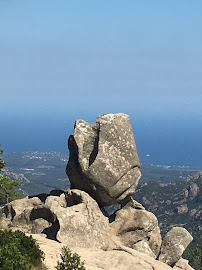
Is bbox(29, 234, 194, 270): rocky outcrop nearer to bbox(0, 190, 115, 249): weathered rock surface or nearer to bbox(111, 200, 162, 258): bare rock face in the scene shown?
bbox(0, 190, 115, 249): weathered rock surface

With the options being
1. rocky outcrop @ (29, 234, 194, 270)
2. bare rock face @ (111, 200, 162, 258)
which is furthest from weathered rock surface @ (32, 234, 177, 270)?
bare rock face @ (111, 200, 162, 258)

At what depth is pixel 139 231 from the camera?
127ft

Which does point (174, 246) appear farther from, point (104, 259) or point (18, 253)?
point (18, 253)

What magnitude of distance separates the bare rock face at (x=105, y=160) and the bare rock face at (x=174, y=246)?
5727 mm

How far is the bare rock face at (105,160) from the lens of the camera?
127 ft

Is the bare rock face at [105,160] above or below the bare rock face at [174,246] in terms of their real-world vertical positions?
above

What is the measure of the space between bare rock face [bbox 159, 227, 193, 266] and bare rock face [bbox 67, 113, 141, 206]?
5727 mm

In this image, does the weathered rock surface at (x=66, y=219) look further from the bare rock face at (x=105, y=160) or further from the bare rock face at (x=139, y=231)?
the bare rock face at (x=105, y=160)

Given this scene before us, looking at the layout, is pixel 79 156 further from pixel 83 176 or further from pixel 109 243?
pixel 109 243

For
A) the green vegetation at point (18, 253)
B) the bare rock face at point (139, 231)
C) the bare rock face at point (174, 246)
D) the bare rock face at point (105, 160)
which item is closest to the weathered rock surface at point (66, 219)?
the bare rock face at point (139, 231)

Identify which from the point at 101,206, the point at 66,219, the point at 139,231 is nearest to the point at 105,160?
the point at 101,206

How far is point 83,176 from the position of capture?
39.2 m

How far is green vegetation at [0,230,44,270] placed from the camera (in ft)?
68.9

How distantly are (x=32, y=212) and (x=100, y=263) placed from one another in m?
11.3
